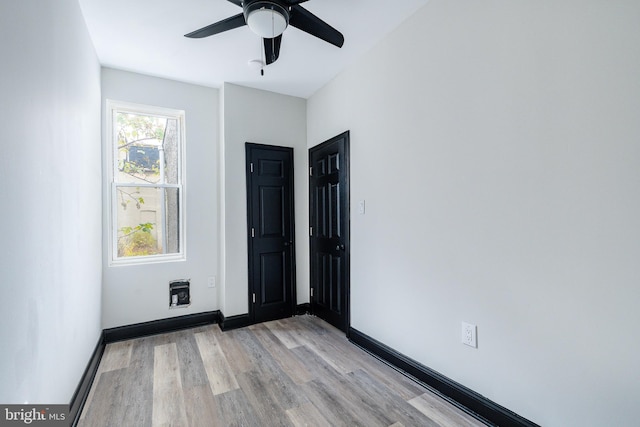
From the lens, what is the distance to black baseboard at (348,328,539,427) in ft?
5.52

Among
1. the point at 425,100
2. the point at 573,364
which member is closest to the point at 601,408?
the point at 573,364

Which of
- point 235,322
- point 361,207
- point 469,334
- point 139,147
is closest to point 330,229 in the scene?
point 361,207

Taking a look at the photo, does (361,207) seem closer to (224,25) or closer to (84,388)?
(224,25)

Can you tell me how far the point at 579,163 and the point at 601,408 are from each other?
→ 114 cm

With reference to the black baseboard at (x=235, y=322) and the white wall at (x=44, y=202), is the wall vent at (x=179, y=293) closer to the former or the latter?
the black baseboard at (x=235, y=322)

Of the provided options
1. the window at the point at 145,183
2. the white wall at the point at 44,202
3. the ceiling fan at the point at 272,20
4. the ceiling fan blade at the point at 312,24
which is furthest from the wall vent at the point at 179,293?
the ceiling fan blade at the point at 312,24

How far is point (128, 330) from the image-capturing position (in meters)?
3.02

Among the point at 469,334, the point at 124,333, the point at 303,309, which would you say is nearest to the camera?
the point at 469,334

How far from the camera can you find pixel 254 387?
7.11 feet

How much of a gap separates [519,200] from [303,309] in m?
2.84

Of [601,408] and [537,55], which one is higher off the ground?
Answer: [537,55]

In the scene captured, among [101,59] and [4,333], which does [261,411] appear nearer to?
[4,333]

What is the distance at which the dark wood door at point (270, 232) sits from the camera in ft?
11.4

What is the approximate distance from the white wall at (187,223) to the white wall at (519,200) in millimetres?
2053
